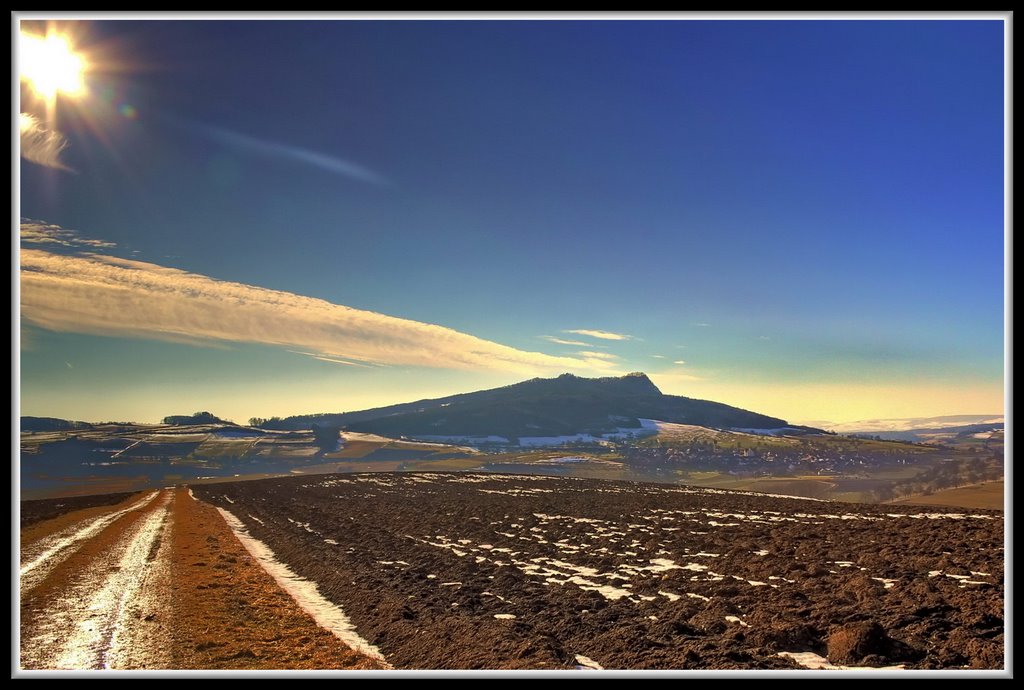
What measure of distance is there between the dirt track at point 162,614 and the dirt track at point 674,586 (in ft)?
5.99

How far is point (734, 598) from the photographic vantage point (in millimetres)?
13000

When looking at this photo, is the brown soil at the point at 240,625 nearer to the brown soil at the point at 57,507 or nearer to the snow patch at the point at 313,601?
the snow patch at the point at 313,601

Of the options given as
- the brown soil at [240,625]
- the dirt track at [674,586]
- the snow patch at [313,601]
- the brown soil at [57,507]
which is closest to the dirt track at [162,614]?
the brown soil at [240,625]

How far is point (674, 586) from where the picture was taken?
14703 millimetres

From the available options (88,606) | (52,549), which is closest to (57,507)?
(52,549)

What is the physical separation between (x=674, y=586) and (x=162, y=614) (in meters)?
13.3

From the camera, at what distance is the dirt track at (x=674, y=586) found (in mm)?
10023

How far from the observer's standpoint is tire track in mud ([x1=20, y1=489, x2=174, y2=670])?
11.0 m

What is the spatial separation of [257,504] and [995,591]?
165 feet

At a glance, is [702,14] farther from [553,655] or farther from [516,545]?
[516,545]

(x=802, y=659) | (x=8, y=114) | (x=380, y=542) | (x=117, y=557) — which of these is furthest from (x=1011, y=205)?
(x=117, y=557)

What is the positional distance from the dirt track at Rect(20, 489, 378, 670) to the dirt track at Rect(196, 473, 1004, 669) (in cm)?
182

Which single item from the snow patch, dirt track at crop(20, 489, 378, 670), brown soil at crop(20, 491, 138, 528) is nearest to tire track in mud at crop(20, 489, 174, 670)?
dirt track at crop(20, 489, 378, 670)

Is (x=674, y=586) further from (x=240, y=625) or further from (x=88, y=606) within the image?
(x=88, y=606)
